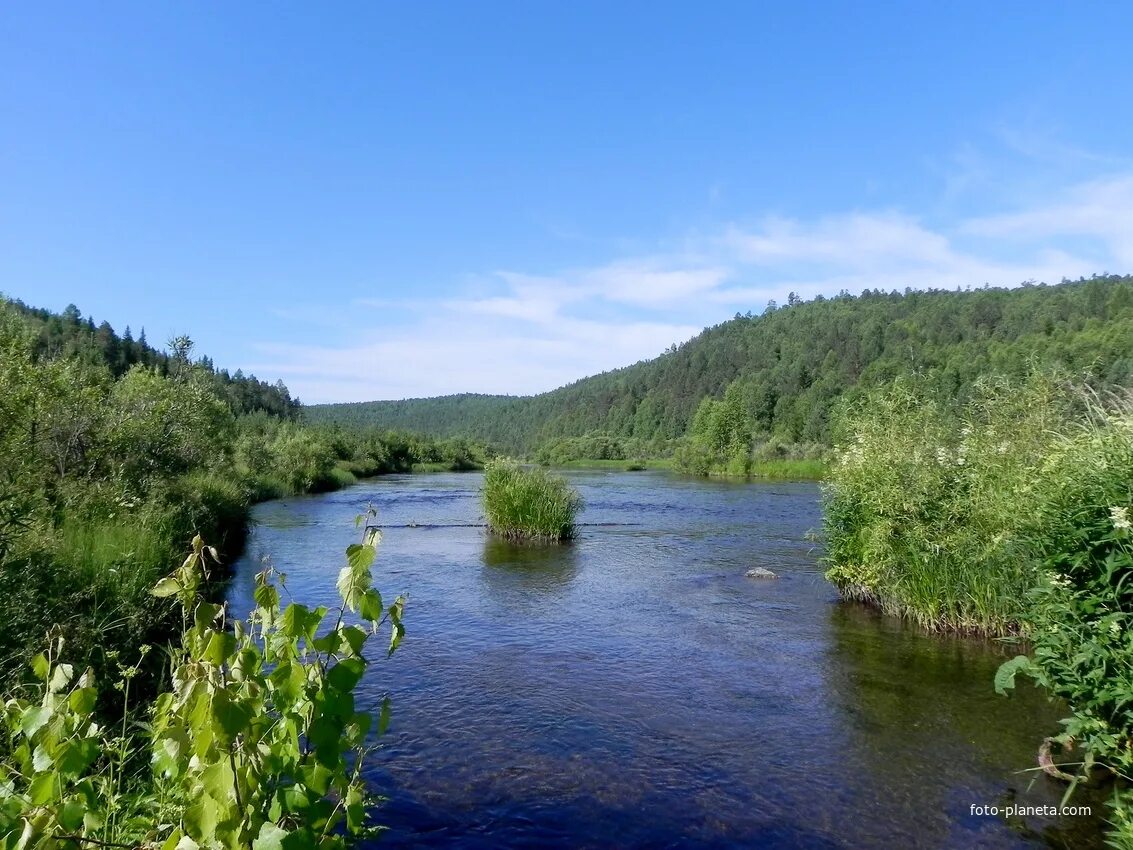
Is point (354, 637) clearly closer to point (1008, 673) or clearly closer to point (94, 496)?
point (1008, 673)

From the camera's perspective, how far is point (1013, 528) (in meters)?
12.5

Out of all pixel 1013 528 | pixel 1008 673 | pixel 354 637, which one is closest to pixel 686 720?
pixel 1008 673

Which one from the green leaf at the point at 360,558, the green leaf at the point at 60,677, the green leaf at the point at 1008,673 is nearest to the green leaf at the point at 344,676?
the green leaf at the point at 360,558

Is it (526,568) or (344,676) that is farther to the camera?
(526,568)

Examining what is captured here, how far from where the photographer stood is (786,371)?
13788 centimetres

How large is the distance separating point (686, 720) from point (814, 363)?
461ft

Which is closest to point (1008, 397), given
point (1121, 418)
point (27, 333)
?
point (1121, 418)

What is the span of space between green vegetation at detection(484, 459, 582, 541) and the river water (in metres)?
5.95

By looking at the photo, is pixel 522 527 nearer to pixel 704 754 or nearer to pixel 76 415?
pixel 76 415

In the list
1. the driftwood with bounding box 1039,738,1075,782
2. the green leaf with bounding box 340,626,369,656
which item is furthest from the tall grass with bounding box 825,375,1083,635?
the green leaf with bounding box 340,626,369,656

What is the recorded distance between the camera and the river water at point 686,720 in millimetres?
7543

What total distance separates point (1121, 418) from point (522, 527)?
19.8 m

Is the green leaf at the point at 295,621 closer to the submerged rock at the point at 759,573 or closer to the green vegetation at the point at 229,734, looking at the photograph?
the green vegetation at the point at 229,734

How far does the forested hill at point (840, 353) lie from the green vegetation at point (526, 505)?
47.7 metres
